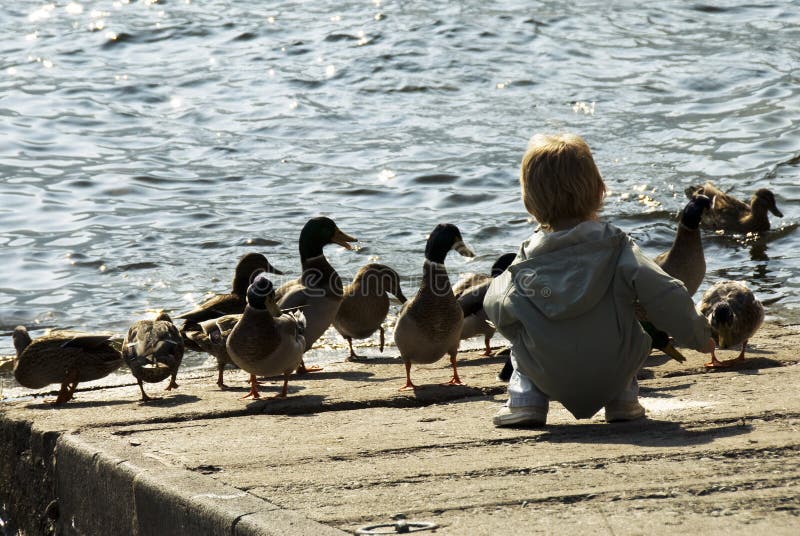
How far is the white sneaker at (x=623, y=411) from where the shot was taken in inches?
199

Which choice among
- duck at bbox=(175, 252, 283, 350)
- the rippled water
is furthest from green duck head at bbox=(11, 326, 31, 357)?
the rippled water

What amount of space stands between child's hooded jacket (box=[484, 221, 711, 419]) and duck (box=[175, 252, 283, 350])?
12.7 feet

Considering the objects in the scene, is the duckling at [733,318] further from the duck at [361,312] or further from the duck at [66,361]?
the duck at [66,361]

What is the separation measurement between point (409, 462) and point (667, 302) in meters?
1.25

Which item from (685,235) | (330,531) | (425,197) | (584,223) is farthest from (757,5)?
(330,531)

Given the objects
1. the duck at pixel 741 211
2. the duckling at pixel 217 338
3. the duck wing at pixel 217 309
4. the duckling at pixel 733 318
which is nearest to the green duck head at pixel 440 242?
the duckling at pixel 217 338

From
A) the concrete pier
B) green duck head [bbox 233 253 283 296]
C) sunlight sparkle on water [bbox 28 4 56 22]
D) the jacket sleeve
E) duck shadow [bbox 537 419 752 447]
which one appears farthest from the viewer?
sunlight sparkle on water [bbox 28 4 56 22]

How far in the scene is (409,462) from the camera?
4484 mm

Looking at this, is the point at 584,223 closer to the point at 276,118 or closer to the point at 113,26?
the point at 276,118

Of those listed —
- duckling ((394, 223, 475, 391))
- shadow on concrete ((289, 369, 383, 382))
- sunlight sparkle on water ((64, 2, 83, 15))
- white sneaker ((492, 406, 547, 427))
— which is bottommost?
shadow on concrete ((289, 369, 383, 382))

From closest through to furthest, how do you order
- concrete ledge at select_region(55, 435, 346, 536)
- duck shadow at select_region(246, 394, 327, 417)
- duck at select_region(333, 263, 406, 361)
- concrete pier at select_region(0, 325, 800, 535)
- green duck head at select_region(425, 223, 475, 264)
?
concrete pier at select_region(0, 325, 800, 535), concrete ledge at select_region(55, 435, 346, 536), duck shadow at select_region(246, 394, 327, 417), green duck head at select_region(425, 223, 475, 264), duck at select_region(333, 263, 406, 361)

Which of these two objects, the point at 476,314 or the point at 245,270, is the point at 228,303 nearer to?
A: the point at 245,270

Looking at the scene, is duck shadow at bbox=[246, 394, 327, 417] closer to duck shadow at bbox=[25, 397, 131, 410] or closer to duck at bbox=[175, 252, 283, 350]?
duck shadow at bbox=[25, 397, 131, 410]

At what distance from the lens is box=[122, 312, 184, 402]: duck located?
23.1 ft
